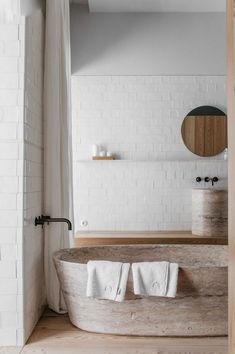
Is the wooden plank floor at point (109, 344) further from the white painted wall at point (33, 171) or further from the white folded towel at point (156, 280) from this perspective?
the white folded towel at point (156, 280)

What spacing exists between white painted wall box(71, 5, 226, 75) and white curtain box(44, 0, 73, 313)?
7.70 feet

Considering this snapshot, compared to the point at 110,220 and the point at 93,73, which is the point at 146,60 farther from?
the point at 110,220

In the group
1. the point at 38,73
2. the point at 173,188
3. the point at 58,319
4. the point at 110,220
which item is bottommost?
the point at 58,319

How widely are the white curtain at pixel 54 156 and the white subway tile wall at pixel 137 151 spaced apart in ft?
7.51

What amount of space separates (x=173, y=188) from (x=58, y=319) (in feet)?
9.78

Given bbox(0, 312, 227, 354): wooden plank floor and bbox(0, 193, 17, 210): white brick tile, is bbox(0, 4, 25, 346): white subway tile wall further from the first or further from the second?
bbox(0, 312, 227, 354): wooden plank floor

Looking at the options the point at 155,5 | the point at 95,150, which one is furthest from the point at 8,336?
the point at 155,5

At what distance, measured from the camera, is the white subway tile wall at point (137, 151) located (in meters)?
5.32

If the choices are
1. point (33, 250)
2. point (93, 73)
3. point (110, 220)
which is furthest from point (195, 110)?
point (33, 250)

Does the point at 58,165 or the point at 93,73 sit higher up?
the point at 93,73

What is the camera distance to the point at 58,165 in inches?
113

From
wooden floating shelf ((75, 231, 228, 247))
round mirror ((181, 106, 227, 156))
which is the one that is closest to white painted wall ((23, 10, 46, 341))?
wooden floating shelf ((75, 231, 228, 247))

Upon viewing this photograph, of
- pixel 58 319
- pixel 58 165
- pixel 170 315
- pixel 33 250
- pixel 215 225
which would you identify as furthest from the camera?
pixel 215 225

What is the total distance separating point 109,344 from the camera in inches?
89.0
